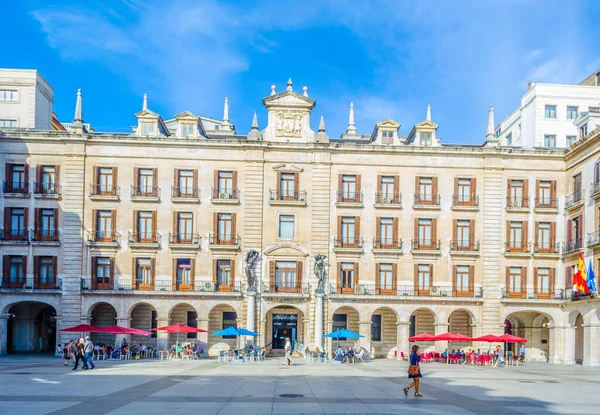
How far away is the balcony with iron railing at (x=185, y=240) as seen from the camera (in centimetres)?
5741

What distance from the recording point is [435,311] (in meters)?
57.5

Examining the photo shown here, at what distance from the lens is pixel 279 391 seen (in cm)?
2908


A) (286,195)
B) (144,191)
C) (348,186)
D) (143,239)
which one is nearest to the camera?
(143,239)

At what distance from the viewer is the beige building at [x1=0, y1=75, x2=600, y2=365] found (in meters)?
56.9

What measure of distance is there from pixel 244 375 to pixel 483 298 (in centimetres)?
2779

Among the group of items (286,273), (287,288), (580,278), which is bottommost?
(287,288)

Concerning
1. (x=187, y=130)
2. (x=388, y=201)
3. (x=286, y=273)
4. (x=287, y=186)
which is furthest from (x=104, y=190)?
(x=388, y=201)

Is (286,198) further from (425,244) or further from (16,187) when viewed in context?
(16,187)

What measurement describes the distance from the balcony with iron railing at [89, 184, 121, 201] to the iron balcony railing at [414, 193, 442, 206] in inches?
1029

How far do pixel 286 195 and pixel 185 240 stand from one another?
965 cm

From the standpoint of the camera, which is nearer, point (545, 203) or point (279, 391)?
point (279, 391)

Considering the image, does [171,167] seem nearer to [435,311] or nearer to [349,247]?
[349,247]

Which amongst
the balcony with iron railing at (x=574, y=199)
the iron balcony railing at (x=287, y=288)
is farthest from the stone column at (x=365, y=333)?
the balcony with iron railing at (x=574, y=199)

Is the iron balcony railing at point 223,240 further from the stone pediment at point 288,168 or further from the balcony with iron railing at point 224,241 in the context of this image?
the stone pediment at point 288,168
